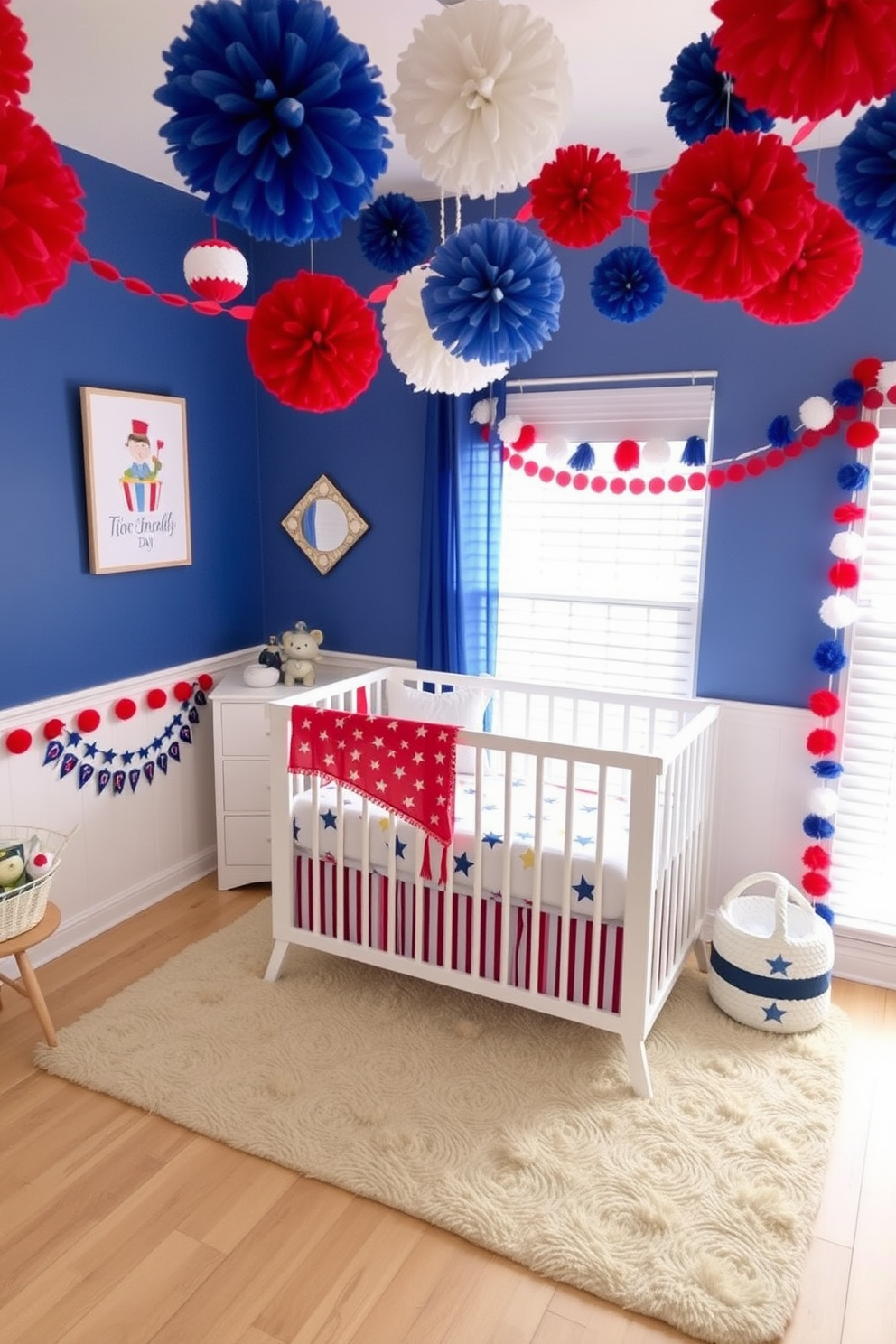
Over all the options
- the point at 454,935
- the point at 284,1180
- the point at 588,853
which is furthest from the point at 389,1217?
the point at 588,853

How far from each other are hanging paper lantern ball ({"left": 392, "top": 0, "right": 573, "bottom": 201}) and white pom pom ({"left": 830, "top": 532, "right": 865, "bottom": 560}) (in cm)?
201

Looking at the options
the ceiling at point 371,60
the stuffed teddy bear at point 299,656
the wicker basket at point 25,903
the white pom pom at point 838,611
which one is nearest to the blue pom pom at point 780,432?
the white pom pom at point 838,611

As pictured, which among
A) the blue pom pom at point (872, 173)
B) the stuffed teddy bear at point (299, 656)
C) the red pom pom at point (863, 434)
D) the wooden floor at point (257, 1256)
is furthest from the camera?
the stuffed teddy bear at point (299, 656)

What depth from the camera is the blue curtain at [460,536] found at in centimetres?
334

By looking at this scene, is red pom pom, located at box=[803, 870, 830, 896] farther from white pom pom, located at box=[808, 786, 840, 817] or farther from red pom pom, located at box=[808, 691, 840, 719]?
red pom pom, located at box=[808, 691, 840, 719]

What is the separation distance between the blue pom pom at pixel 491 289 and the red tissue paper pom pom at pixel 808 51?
0.40 metres

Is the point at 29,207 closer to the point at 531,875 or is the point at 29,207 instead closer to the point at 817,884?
the point at 531,875

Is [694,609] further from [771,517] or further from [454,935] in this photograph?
[454,935]

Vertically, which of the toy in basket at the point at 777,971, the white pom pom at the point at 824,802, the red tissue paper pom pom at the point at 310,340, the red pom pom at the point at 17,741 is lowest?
the toy in basket at the point at 777,971

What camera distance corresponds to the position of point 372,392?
360cm

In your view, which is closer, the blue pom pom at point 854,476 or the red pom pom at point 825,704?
the blue pom pom at point 854,476

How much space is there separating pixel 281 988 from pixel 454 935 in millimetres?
587

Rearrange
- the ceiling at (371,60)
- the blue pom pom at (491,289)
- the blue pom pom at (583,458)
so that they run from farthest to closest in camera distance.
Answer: the blue pom pom at (583,458) < the ceiling at (371,60) < the blue pom pom at (491,289)

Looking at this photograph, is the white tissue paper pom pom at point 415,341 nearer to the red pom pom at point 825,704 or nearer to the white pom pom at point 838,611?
the white pom pom at point 838,611
